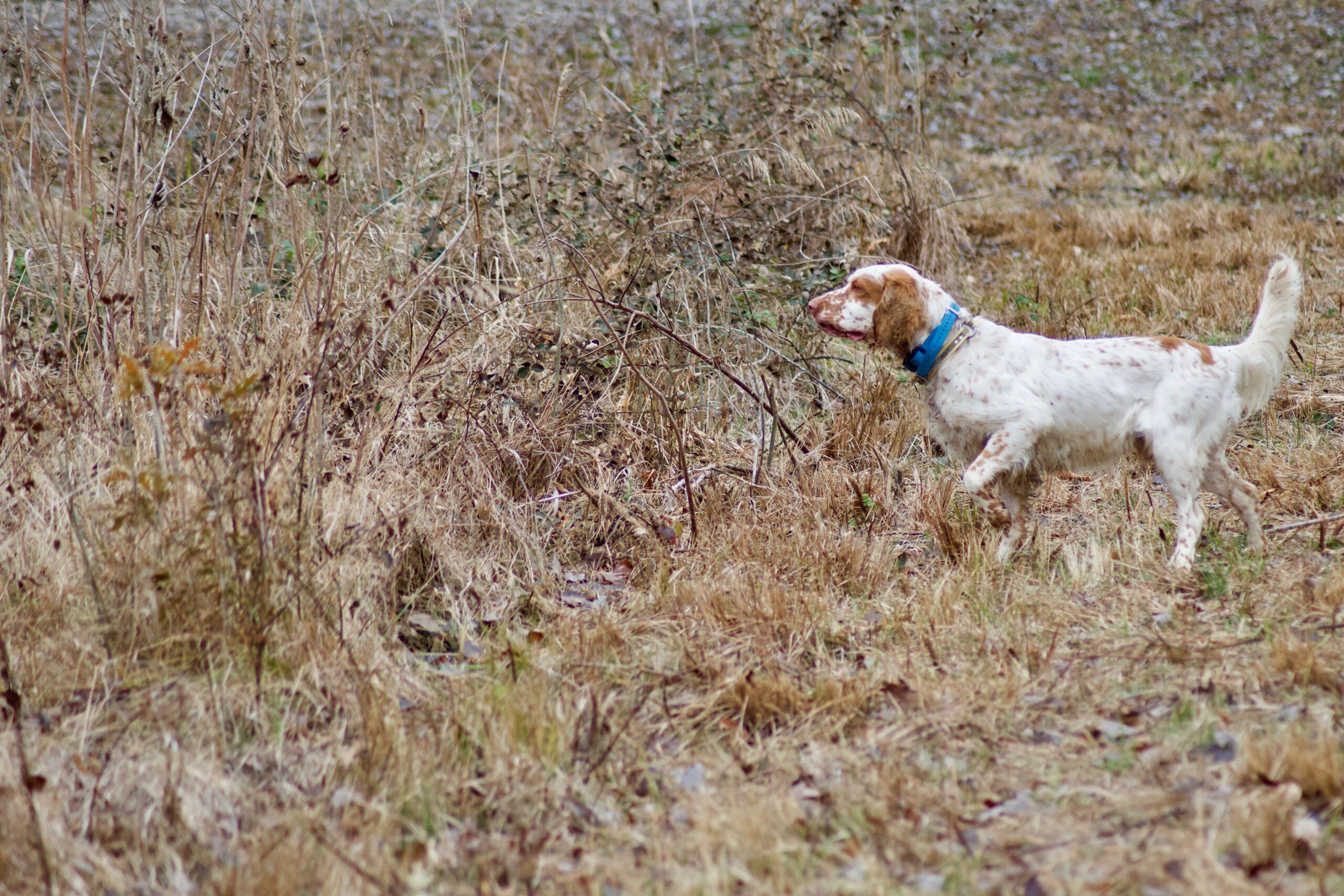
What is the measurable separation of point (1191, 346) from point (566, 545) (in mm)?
2357

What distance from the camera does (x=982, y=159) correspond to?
12.2 meters

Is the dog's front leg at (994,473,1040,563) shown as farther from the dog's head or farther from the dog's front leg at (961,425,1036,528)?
the dog's head

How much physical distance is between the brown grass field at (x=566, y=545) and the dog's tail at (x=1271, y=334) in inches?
21.3

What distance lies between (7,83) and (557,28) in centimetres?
1441

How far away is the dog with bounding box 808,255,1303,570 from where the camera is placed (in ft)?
12.8

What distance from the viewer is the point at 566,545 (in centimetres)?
413

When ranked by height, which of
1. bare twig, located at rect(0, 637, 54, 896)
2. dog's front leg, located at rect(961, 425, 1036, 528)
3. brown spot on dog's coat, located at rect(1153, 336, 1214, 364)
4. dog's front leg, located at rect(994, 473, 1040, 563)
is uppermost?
brown spot on dog's coat, located at rect(1153, 336, 1214, 364)

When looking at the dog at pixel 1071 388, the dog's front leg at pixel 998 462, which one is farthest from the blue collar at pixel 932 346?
the dog's front leg at pixel 998 462

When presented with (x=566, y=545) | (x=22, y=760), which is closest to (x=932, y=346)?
(x=566, y=545)

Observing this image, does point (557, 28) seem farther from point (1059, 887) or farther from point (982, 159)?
point (1059, 887)

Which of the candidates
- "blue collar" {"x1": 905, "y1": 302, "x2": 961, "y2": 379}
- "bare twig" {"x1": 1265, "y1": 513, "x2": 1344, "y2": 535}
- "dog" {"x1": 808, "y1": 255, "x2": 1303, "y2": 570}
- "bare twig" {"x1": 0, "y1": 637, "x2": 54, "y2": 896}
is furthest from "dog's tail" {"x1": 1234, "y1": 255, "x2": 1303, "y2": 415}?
"bare twig" {"x1": 0, "y1": 637, "x2": 54, "y2": 896}

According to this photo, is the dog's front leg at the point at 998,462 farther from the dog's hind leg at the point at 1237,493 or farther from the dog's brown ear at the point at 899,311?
the dog's hind leg at the point at 1237,493

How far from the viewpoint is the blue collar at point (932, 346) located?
4027 millimetres

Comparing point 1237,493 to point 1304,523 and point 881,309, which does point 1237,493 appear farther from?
point 881,309
